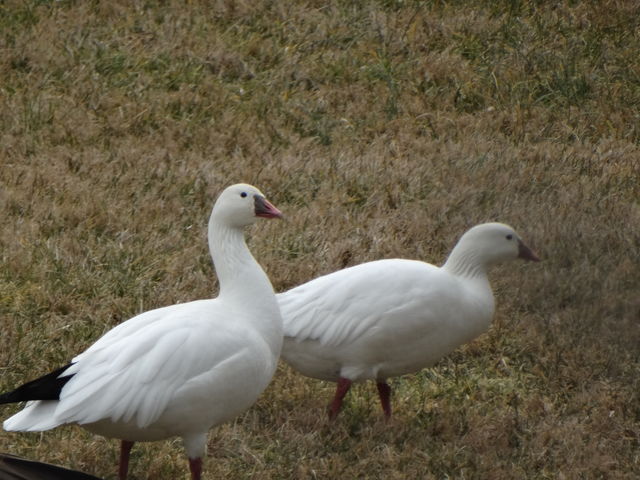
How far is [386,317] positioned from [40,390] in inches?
63.4

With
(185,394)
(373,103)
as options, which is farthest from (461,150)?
(185,394)

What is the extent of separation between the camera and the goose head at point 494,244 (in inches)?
226

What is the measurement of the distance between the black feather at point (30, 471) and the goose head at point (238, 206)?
144 cm

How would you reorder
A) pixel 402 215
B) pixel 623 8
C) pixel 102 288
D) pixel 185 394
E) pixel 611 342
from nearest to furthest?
pixel 185 394 < pixel 611 342 < pixel 102 288 < pixel 402 215 < pixel 623 8

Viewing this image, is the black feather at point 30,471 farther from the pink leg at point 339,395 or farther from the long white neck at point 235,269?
the pink leg at point 339,395

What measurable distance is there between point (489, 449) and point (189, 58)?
16.8ft

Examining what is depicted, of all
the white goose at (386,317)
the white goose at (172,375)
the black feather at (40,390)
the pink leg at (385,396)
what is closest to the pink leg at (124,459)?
the white goose at (172,375)

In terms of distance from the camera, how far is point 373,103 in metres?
9.42

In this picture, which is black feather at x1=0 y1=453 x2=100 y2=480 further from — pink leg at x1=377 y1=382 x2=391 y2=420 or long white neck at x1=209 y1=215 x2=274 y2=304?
pink leg at x1=377 y1=382 x2=391 y2=420

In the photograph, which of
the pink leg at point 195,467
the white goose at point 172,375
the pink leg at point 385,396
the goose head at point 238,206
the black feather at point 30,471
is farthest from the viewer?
the pink leg at point 385,396

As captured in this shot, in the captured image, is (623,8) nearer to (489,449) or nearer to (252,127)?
(252,127)

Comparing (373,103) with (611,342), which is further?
(373,103)

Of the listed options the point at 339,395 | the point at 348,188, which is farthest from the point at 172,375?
the point at 348,188

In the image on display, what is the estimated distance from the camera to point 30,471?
406 centimetres
